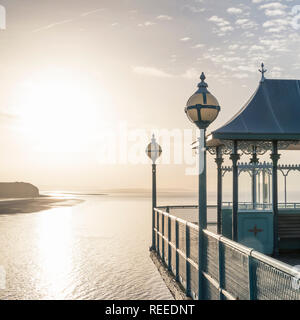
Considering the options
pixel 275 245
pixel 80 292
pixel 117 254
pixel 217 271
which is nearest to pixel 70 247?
pixel 117 254

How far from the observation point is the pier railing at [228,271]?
12.0ft

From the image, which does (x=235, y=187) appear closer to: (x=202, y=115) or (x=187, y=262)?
(x=187, y=262)

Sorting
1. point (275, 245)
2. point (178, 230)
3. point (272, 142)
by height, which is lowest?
point (275, 245)

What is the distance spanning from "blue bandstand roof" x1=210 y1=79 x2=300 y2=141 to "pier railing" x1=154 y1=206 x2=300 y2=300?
3.48 meters

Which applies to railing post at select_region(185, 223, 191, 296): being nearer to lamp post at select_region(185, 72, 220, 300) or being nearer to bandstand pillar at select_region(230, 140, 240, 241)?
lamp post at select_region(185, 72, 220, 300)

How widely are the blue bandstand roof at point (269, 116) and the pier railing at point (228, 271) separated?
11.4 feet

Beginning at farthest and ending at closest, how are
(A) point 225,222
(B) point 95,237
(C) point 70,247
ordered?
1. (B) point 95,237
2. (C) point 70,247
3. (A) point 225,222

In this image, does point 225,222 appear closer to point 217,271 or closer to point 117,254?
point 217,271

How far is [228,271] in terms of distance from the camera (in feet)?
17.5

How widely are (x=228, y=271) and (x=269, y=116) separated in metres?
7.70

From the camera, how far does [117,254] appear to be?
21.8 metres

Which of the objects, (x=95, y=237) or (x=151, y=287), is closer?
(x=151, y=287)

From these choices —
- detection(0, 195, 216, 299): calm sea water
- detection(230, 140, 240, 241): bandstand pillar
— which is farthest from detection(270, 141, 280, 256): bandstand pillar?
detection(0, 195, 216, 299): calm sea water

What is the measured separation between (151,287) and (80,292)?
7.93 ft
